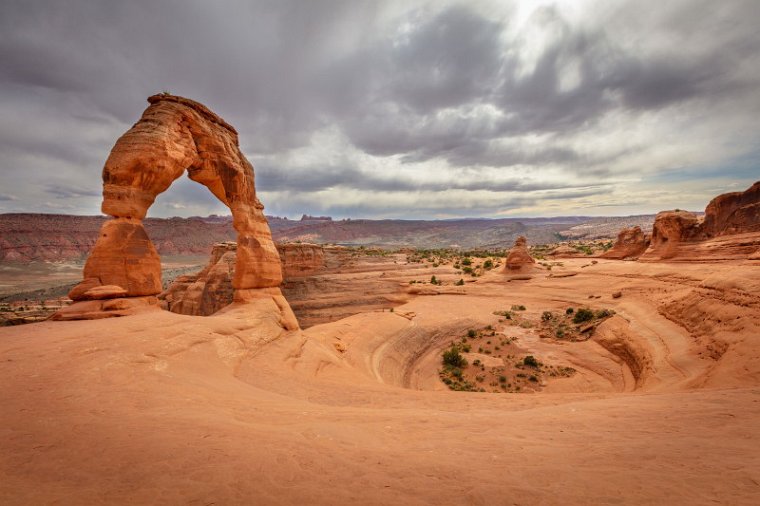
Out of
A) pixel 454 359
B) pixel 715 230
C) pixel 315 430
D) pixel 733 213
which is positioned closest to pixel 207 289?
pixel 454 359

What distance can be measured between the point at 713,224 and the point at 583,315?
15.1 metres

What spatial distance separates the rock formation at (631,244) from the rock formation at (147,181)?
134 ft

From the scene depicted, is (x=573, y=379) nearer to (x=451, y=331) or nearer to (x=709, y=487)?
(x=451, y=331)

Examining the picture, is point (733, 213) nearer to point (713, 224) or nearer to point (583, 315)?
point (713, 224)

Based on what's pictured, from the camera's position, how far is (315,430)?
17.1ft

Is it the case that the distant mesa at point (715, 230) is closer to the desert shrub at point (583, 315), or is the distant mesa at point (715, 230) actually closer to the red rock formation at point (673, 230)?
the red rock formation at point (673, 230)

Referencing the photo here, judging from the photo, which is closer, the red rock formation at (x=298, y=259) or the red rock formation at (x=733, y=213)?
the red rock formation at (x=733, y=213)

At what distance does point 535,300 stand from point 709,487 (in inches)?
1094

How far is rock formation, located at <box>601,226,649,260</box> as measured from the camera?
37.8 m

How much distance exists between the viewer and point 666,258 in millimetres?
28469

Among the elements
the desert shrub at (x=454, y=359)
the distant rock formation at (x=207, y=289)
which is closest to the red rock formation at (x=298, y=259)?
the distant rock formation at (x=207, y=289)

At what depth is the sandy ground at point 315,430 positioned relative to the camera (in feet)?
11.2

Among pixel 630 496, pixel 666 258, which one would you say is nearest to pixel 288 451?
pixel 630 496

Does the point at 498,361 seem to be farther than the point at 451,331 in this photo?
No
